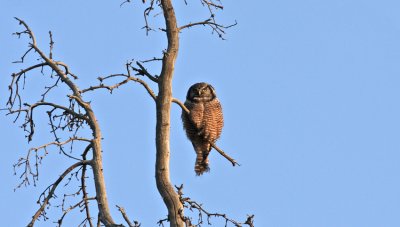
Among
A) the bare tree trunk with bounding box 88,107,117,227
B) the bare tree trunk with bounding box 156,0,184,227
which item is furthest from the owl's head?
the bare tree trunk with bounding box 156,0,184,227

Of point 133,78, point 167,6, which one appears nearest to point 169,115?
point 133,78

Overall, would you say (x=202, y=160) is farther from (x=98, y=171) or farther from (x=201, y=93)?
(x=98, y=171)

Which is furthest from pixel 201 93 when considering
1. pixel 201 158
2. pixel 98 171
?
pixel 98 171

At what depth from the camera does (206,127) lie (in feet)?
34.3

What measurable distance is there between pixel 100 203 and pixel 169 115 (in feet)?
2.77

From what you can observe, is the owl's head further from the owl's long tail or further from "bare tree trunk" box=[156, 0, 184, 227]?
"bare tree trunk" box=[156, 0, 184, 227]

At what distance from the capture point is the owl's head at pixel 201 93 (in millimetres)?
10594

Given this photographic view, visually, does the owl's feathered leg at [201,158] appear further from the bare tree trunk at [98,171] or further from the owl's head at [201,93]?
the bare tree trunk at [98,171]

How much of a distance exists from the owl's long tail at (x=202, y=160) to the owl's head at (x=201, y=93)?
618 millimetres

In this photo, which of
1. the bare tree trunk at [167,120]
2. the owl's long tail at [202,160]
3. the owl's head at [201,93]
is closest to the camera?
the bare tree trunk at [167,120]

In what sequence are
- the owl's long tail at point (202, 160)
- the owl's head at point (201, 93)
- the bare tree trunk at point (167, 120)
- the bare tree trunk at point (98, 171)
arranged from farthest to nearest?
the owl's long tail at point (202, 160) < the owl's head at point (201, 93) < the bare tree trunk at point (98, 171) < the bare tree trunk at point (167, 120)

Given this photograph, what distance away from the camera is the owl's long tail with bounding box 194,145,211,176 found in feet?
35.3

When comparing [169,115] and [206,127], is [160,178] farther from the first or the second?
[206,127]

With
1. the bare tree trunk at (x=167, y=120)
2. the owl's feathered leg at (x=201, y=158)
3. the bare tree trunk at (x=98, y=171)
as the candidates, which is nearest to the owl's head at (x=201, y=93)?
the owl's feathered leg at (x=201, y=158)
